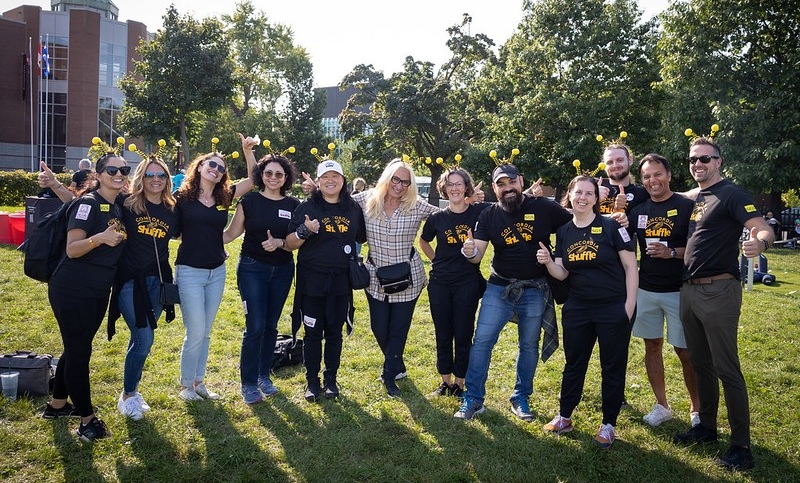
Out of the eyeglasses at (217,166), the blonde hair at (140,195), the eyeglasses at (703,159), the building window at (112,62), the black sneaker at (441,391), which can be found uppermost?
the building window at (112,62)

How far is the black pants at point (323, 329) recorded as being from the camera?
5160 mm

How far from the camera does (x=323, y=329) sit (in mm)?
5301

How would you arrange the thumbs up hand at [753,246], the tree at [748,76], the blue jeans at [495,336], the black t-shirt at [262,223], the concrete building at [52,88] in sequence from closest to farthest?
1. the thumbs up hand at [753,246]
2. the blue jeans at [495,336]
3. the black t-shirt at [262,223]
4. the tree at [748,76]
5. the concrete building at [52,88]

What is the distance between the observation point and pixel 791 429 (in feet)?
15.6

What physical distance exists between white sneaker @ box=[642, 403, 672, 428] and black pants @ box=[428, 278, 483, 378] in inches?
65.0

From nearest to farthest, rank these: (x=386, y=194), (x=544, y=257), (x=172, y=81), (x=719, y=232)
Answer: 1. (x=719, y=232)
2. (x=544, y=257)
3. (x=386, y=194)
4. (x=172, y=81)

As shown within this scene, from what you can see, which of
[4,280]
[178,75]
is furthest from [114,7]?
[4,280]

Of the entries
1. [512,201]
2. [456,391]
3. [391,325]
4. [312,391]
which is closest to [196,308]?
[312,391]

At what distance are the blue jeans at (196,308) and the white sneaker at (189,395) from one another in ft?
0.16

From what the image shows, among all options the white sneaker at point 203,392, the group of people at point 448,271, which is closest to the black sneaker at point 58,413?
the group of people at point 448,271

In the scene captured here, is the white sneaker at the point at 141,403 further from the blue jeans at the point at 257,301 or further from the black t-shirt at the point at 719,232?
the black t-shirt at the point at 719,232

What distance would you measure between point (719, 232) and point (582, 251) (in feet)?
3.24

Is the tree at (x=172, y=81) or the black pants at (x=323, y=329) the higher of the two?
the tree at (x=172, y=81)

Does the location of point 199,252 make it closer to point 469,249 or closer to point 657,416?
point 469,249
